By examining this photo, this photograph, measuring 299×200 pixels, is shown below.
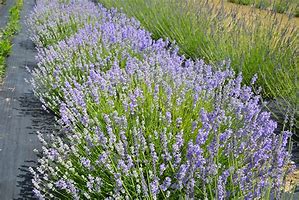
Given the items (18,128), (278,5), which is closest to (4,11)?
(278,5)

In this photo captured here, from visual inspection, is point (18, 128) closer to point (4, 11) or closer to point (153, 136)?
point (153, 136)

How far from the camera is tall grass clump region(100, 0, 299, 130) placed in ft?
13.4

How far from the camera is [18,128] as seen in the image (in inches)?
144

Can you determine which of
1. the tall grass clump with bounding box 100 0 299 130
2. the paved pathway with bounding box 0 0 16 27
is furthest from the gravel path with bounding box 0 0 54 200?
the paved pathway with bounding box 0 0 16 27

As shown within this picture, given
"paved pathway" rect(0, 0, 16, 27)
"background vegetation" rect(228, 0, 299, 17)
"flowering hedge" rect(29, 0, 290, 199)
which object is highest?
"paved pathway" rect(0, 0, 16, 27)

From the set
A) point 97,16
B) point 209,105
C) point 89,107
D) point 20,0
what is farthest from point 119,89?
point 20,0

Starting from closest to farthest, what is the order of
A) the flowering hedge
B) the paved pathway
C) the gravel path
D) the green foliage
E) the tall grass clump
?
the flowering hedge < the gravel path < the tall grass clump < the green foliage < the paved pathway

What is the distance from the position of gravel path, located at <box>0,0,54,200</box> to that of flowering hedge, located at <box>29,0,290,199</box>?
0.48 ft

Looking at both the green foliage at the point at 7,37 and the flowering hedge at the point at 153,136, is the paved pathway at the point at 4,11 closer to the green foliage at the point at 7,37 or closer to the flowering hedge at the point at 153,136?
the green foliage at the point at 7,37

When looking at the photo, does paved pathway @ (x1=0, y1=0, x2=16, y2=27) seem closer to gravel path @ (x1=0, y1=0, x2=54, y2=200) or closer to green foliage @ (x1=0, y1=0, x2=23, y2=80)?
green foliage @ (x1=0, y1=0, x2=23, y2=80)

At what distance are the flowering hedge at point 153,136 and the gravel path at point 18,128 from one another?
15 cm

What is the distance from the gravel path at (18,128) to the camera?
9.35ft

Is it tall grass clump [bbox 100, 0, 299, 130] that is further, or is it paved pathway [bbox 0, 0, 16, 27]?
paved pathway [bbox 0, 0, 16, 27]

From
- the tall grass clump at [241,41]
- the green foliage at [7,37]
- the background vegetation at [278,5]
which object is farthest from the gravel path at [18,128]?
the background vegetation at [278,5]
